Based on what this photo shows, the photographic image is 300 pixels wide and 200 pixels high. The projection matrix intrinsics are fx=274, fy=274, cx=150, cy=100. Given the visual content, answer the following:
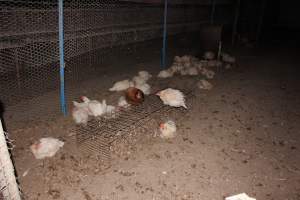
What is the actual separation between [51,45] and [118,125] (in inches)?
102

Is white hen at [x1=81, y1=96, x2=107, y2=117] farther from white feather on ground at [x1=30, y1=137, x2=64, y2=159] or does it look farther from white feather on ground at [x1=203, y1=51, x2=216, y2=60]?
white feather on ground at [x1=203, y1=51, x2=216, y2=60]

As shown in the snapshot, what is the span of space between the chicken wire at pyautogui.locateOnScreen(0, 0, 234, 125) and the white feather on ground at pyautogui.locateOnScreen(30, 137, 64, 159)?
3.35 feet

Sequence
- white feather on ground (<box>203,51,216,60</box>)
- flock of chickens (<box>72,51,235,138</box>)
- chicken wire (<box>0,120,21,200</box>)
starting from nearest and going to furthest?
chicken wire (<box>0,120,21,200</box>)
flock of chickens (<box>72,51,235,138</box>)
white feather on ground (<box>203,51,216,60</box>)

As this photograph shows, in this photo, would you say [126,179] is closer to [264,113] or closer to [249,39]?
[264,113]

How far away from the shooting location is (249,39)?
37.1 ft

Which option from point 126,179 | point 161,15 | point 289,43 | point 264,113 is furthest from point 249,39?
point 126,179

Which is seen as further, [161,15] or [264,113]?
[161,15]

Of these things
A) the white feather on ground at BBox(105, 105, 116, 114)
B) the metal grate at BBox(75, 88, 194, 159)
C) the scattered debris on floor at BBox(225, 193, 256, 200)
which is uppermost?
the white feather on ground at BBox(105, 105, 116, 114)

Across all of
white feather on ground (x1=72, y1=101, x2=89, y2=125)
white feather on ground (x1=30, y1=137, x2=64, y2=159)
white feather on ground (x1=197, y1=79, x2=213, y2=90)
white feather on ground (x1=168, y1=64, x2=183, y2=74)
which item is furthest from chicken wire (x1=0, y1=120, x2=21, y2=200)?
white feather on ground (x1=168, y1=64, x2=183, y2=74)

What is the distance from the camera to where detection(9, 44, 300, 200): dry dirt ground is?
9.54ft

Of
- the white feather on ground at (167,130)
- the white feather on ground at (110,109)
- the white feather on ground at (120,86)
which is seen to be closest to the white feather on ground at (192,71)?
the white feather on ground at (120,86)

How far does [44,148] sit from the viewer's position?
329cm

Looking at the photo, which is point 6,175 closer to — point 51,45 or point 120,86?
point 120,86

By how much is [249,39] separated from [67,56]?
27.0ft
